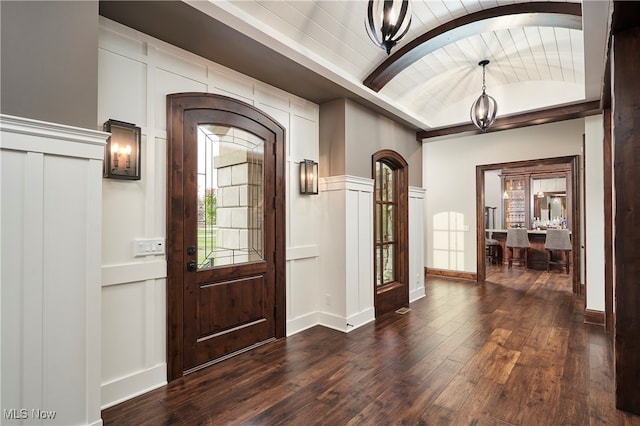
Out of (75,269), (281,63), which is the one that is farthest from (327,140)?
(75,269)

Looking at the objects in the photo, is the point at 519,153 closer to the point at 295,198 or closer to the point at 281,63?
the point at 295,198

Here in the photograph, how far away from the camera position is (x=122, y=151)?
7.79 feet

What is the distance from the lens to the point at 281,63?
3.07 metres

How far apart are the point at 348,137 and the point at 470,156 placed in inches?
157

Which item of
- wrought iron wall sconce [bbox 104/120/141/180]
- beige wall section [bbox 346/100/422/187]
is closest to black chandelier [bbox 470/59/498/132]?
beige wall section [bbox 346/100/422/187]

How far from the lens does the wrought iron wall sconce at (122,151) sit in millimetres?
2318

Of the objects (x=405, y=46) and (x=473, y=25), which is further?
(x=405, y=46)

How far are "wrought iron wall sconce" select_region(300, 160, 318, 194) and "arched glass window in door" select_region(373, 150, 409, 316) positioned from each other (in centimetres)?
93

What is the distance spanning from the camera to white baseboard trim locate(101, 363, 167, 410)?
235cm

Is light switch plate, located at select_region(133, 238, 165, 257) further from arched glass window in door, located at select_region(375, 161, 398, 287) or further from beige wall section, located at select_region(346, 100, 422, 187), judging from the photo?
arched glass window in door, located at select_region(375, 161, 398, 287)

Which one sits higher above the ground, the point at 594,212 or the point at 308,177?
the point at 308,177

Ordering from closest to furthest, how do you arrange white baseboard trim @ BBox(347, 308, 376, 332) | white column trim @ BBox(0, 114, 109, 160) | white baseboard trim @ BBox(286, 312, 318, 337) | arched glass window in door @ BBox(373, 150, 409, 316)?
white column trim @ BBox(0, 114, 109, 160), white baseboard trim @ BBox(286, 312, 318, 337), white baseboard trim @ BBox(347, 308, 376, 332), arched glass window in door @ BBox(373, 150, 409, 316)

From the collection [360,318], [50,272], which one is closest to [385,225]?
[360,318]

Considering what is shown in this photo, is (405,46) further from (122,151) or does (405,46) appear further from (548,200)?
(548,200)
